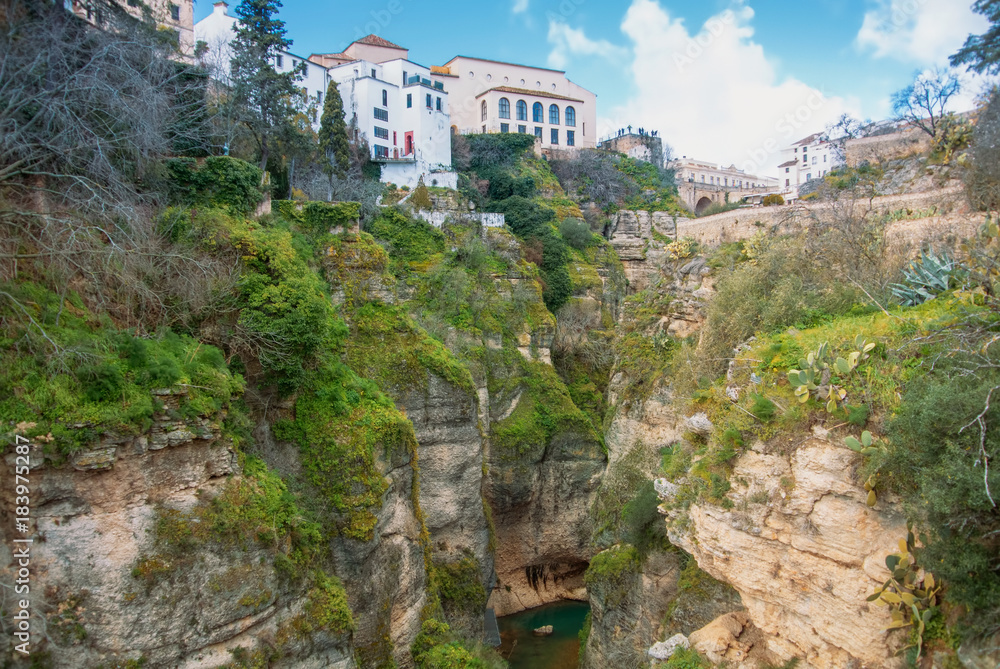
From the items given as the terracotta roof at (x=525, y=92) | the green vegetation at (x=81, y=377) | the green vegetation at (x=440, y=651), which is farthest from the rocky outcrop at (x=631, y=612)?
the terracotta roof at (x=525, y=92)

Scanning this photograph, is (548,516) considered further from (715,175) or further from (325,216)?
(715,175)

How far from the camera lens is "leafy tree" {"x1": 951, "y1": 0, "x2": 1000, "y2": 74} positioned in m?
18.4

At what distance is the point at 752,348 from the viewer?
503 inches

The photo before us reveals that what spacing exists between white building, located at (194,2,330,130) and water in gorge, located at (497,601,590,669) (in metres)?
27.3

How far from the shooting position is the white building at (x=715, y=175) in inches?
2366

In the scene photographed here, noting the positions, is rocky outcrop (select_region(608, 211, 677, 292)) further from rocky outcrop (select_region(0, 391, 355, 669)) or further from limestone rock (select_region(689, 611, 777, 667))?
rocky outcrop (select_region(0, 391, 355, 669))

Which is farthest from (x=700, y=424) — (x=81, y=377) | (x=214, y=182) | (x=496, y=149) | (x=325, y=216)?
(x=496, y=149)

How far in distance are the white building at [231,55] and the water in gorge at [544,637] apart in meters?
27.3

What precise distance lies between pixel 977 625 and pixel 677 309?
48.7 ft

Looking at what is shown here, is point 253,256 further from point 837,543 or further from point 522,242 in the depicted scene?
point 522,242

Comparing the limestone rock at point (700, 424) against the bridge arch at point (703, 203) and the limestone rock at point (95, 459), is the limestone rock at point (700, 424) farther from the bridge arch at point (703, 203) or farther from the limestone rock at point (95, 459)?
the bridge arch at point (703, 203)

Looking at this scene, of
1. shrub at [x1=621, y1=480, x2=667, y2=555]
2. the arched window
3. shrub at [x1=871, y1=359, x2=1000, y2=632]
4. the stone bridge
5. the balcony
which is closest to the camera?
shrub at [x1=871, y1=359, x2=1000, y2=632]

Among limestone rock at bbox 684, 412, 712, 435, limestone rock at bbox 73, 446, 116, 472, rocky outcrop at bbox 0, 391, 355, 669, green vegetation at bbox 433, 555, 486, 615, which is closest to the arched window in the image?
green vegetation at bbox 433, 555, 486, 615

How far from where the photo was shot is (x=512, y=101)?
51.0 m
